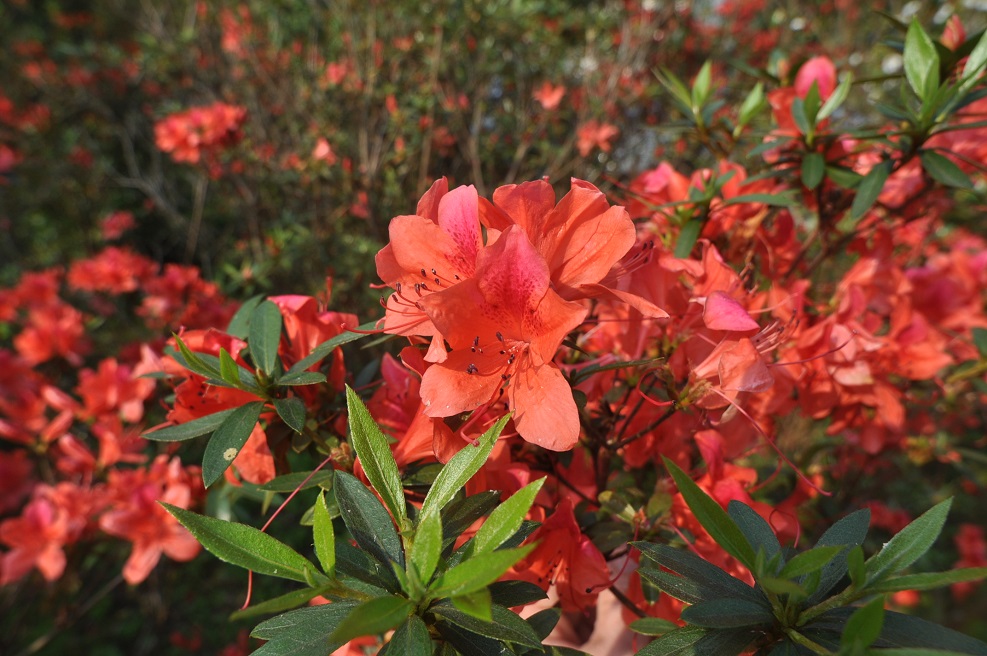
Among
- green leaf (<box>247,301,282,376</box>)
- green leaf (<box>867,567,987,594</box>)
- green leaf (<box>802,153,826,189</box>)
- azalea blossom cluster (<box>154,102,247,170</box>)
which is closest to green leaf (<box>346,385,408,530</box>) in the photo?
green leaf (<box>247,301,282,376</box>)

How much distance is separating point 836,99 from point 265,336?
1.08 meters

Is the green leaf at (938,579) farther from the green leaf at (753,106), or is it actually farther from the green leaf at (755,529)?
the green leaf at (753,106)

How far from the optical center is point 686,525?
0.88 m

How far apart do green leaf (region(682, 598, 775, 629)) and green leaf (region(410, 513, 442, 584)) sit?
0.23m

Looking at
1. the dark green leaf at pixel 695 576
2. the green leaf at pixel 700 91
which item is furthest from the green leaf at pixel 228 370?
the green leaf at pixel 700 91

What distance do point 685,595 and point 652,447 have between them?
1.17 feet

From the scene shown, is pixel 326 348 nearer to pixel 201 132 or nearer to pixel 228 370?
pixel 228 370

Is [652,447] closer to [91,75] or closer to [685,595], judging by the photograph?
[685,595]

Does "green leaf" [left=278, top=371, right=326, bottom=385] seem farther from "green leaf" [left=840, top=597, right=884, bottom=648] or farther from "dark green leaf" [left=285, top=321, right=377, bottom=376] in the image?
"green leaf" [left=840, top=597, right=884, bottom=648]

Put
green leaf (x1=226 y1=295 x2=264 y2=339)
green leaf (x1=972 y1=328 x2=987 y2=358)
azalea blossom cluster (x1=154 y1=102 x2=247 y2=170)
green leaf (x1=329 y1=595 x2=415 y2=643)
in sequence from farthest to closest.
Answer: azalea blossom cluster (x1=154 y1=102 x2=247 y2=170)
green leaf (x1=972 y1=328 x2=987 y2=358)
green leaf (x1=226 y1=295 x2=264 y2=339)
green leaf (x1=329 y1=595 x2=415 y2=643)

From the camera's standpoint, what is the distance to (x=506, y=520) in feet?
1.74

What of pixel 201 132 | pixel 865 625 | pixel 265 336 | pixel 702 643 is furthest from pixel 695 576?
pixel 201 132

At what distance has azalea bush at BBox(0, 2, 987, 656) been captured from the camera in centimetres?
57

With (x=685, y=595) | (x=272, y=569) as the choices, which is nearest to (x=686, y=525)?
(x=685, y=595)
